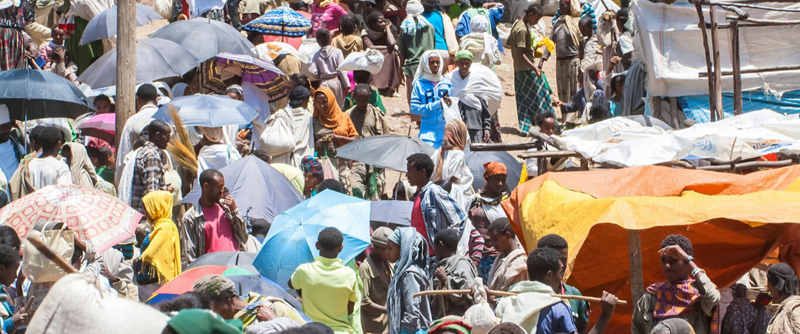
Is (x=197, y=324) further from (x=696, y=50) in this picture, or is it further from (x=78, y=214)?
(x=696, y=50)

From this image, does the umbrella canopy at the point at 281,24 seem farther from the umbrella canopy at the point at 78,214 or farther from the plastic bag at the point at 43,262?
the plastic bag at the point at 43,262

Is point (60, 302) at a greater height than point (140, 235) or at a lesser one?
greater

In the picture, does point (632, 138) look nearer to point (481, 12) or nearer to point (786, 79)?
point (786, 79)

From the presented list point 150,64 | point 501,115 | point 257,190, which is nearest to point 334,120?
point 150,64

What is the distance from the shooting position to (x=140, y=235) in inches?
382

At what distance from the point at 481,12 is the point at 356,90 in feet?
17.8

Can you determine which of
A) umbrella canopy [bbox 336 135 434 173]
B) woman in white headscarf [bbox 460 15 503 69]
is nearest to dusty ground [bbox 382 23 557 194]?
woman in white headscarf [bbox 460 15 503 69]

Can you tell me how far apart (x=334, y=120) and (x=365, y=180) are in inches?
29.0

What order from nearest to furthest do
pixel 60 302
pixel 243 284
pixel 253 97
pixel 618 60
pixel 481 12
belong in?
pixel 60 302, pixel 243 284, pixel 253 97, pixel 618 60, pixel 481 12

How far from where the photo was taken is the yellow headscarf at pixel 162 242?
29.1 feet

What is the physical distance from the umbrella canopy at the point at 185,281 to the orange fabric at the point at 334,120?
545 centimetres

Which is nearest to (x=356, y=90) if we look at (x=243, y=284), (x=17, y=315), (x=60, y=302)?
(x=243, y=284)

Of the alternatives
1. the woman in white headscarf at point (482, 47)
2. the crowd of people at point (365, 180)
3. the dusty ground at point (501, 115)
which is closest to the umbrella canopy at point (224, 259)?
the crowd of people at point (365, 180)

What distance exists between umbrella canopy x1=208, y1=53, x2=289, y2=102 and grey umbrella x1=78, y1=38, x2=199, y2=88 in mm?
307
